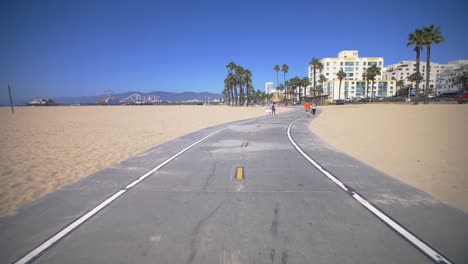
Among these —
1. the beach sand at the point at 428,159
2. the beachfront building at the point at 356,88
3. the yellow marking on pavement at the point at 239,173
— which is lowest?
the beach sand at the point at 428,159

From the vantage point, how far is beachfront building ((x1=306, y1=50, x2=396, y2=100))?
15812 centimetres

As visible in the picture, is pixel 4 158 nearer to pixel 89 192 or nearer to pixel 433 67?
pixel 89 192

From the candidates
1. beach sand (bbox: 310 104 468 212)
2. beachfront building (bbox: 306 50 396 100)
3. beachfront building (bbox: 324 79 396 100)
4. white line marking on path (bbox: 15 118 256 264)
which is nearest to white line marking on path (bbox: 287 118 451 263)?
beach sand (bbox: 310 104 468 212)

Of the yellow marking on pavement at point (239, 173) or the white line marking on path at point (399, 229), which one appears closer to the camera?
the white line marking on path at point (399, 229)

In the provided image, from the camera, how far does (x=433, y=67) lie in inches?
7121

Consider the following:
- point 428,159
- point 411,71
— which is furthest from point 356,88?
point 428,159

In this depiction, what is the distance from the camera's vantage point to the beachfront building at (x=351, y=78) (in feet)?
519

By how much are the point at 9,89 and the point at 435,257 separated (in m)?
60.1

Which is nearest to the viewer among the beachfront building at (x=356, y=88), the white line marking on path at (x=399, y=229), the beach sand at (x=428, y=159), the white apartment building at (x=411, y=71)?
the white line marking on path at (x=399, y=229)

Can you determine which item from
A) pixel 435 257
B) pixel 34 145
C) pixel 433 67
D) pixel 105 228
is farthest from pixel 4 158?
pixel 433 67

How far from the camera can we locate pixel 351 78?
17138cm

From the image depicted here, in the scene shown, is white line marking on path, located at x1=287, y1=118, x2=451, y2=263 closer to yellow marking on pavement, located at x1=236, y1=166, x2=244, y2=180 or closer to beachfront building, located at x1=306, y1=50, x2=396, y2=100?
yellow marking on pavement, located at x1=236, y1=166, x2=244, y2=180

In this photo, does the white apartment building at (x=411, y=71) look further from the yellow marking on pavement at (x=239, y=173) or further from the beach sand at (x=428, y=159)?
the yellow marking on pavement at (x=239, y=173)

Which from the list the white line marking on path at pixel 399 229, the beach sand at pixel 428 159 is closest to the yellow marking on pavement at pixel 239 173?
the white line marking on path at pixel 399 229
